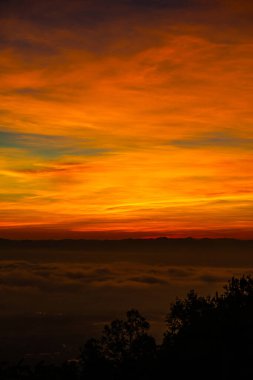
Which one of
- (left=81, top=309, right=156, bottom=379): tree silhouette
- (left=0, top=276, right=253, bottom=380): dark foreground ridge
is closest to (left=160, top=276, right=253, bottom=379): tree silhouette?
(left=0, top=276, right=253, bottom=380): dark foreground ridge

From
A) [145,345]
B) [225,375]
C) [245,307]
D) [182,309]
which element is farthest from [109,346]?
[225,375]

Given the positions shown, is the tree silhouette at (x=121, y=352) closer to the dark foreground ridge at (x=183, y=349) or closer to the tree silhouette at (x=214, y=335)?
the dark foreground ridge at (x=183, y=349)

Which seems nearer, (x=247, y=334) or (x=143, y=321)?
(x=247, y=334)

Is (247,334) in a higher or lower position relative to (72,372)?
higher

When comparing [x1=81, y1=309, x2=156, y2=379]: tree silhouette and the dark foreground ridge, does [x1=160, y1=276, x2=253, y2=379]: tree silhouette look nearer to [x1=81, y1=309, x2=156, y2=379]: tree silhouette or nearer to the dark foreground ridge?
the dark foreground ridge

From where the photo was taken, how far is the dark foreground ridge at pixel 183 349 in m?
27.1

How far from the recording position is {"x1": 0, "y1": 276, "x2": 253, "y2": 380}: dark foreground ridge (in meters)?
27.1

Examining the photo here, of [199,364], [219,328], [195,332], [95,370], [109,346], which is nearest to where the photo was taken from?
[199,364]

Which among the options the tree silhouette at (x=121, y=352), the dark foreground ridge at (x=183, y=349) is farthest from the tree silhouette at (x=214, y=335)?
the tree silhouette at (x=121, y=352)

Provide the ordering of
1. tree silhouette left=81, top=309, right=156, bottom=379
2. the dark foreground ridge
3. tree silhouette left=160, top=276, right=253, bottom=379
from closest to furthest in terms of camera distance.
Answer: tree silhouette left=160, top=276, right=253, bottom=379 → the dark foreground ridge → tree silhouette left=81, top=309, right=156, bottom=379

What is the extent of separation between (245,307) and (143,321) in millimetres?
7939

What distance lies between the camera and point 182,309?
3706 centimetres

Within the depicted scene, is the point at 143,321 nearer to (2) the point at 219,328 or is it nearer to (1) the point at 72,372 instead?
(1) the point at 72,372

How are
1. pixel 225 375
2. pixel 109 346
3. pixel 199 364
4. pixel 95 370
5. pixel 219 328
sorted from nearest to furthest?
pixel 225 375 < pixel 199 364 < pixel 219 328 < pixel 95 370 < pixel 109 346
